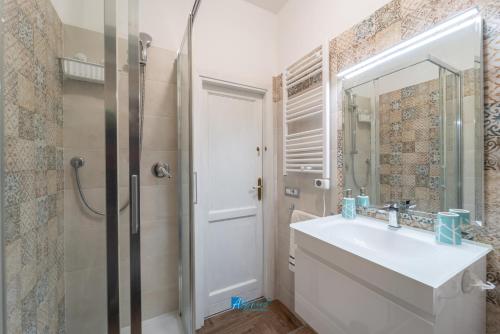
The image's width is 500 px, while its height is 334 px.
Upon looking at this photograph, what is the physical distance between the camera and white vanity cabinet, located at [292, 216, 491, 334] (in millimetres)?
603

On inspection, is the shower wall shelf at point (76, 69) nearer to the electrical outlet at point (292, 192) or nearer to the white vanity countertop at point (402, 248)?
the white vanity countertop at point (402, 248)

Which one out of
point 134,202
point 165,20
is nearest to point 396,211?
point 134,202

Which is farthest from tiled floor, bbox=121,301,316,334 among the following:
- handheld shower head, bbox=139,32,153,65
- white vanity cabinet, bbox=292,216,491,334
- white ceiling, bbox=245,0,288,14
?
white ceiling, bbox=245,0,288,14

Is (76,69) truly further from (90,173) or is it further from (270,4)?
(270,4)

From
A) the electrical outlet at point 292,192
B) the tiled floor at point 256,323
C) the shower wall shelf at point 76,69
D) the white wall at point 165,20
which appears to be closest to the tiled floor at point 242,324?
the tiled floor at point 256,323

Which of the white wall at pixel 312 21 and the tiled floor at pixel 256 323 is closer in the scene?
the white wall at pixel 312 21

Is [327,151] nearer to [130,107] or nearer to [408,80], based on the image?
[408,80]

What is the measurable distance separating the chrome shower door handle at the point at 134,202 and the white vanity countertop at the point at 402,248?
75cm

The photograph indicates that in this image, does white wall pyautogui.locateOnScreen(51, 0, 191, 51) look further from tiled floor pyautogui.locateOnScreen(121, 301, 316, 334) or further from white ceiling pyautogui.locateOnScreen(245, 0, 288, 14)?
tiled floor pyautogui.locateOnScreen(121, 301, 316, 334)

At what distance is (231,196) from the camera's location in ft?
6.25

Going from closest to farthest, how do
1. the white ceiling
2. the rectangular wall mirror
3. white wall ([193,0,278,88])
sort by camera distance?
the rectangular wall mirror < white wall ([193,0,278,88]) < the white ceiling

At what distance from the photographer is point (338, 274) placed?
841 millimetres

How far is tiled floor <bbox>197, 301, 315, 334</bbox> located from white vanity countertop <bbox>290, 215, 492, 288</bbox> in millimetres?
1017

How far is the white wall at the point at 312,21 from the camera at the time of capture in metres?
1.30
